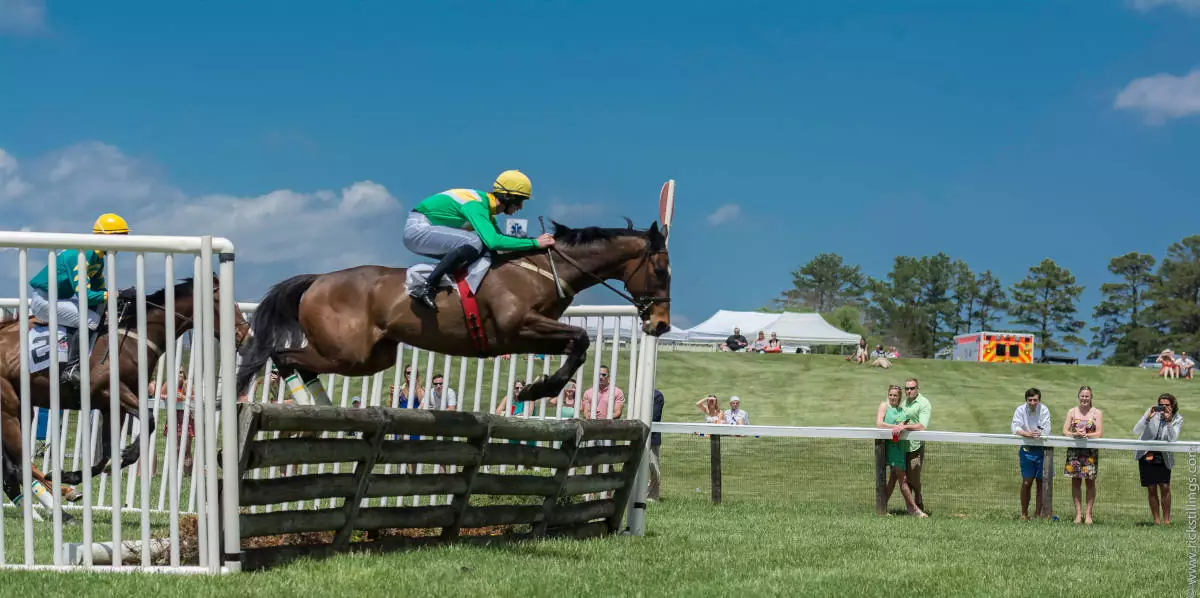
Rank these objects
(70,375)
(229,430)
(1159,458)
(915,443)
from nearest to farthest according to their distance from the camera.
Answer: (229,430) < (70,375) < (1159,458) < (915,443)

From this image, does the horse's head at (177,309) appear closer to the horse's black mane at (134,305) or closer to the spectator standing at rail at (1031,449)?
the horse's black mane at (134,305)

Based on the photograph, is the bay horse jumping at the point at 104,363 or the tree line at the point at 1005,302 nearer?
the bay horse jumping at the point at 104,363

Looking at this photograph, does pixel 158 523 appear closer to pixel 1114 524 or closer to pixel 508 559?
pixel 508 559

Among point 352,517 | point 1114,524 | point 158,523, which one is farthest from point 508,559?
point 1114,524

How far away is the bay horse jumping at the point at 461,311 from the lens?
311 inches

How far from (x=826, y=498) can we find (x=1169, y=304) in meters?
81.9

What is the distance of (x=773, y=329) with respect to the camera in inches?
2677

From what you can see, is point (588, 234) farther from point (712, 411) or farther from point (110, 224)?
point (712, 411)

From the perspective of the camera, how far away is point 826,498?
1605cm

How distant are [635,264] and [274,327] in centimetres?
256

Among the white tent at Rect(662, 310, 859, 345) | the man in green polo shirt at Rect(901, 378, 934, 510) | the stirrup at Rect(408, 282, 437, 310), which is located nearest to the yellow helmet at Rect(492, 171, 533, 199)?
the stirrup at Rect(408, 282, 437, 310)

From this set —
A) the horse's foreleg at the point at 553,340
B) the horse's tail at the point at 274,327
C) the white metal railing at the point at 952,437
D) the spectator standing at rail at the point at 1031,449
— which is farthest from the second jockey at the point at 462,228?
the spectator standing at rail at the point at 1031,449

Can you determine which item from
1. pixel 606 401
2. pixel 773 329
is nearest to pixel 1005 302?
pixel 773 329

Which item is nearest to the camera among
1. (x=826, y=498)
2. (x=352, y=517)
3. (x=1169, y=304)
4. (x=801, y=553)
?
(x=352, y=517)
